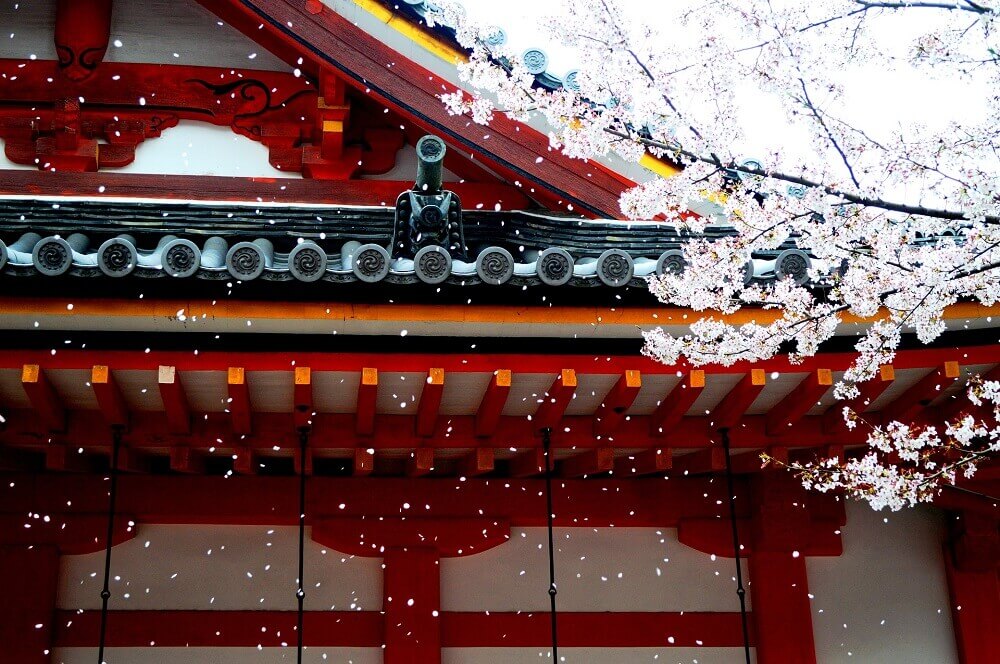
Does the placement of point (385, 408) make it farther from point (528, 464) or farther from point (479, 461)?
point (528, 464)

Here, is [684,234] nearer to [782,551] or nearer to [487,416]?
[487,416]

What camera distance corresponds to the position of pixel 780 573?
5.95m

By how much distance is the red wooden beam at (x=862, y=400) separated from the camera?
4871 millimetres

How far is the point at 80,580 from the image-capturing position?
5.68m

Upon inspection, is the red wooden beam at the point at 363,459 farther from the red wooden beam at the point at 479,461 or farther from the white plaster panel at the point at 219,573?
the white plaster panel at the point at 219,573

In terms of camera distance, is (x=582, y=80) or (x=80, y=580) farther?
(x=80, y=580)

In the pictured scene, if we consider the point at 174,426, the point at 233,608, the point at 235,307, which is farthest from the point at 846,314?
the point at 233,608

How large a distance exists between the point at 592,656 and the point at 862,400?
2025 mm

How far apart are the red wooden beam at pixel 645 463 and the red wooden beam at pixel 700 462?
5.4 inches

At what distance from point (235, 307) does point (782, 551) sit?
339 centimetres

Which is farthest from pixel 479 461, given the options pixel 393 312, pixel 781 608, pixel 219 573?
pixel 781 608

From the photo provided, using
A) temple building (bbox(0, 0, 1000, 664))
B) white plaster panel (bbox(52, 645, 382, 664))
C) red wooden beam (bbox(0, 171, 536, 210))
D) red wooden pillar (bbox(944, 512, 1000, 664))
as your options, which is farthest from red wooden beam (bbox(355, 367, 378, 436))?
red wooden pillar (bbox(944, 512, 1000, 664))

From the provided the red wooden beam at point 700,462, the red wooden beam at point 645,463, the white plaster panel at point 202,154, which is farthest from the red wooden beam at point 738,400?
the white plaster panel at point 202,154

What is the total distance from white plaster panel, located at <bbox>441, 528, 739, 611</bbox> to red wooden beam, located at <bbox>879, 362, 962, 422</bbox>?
54.4 inches
